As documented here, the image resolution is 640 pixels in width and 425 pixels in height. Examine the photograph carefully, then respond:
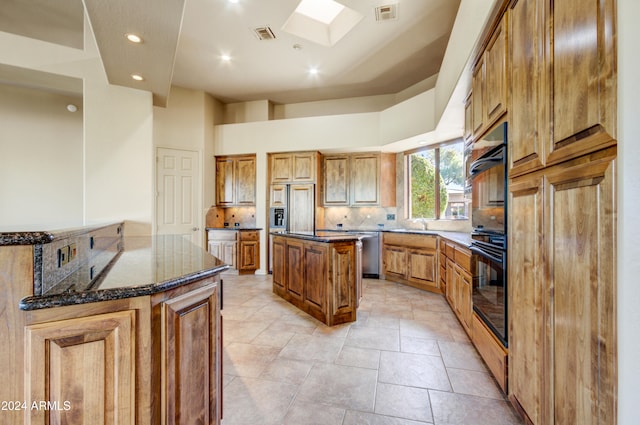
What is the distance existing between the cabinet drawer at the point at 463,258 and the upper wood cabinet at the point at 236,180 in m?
3.89

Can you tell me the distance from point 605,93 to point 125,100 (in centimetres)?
410

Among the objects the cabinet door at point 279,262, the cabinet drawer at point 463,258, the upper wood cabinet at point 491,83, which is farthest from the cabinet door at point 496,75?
the cabinet door at point 279,262

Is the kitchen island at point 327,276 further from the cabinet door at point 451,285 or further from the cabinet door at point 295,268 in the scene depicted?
the cabinet door at point 451,285

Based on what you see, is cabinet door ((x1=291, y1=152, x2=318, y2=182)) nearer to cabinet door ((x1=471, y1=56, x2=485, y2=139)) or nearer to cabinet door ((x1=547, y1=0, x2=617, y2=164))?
cabinet door ((x1=471, y1=56, x2=485, y2=139))

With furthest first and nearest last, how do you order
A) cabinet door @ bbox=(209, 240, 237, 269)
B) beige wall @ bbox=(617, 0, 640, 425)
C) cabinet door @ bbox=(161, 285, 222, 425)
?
cabinet door @ bbox=(209, 240, 237, 269)
cabinet door @ bbox=(161, 285, 222, 425)
beige wall @ bbox=(617, 0, 640, 425)

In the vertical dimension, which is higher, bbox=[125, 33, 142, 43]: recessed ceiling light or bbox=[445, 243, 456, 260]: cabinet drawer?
bbox=[125, 33, 142, 43]: recessed ceiling light

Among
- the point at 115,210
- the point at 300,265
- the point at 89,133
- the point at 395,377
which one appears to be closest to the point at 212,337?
the point at 395,377

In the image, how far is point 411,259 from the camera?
4422 millimetres

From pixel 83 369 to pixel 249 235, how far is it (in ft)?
14.9

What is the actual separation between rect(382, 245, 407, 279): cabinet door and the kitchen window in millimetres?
854

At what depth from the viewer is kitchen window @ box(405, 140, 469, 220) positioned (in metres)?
4.49

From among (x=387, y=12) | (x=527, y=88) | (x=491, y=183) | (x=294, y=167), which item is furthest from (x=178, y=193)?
(x=527, y=88)

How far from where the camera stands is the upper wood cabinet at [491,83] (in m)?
1.75

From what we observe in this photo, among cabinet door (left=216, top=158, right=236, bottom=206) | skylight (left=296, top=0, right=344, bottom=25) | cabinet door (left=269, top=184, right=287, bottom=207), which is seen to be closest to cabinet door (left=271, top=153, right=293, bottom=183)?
cabinet door (left=269, top=184, right=287, bottom=207)
